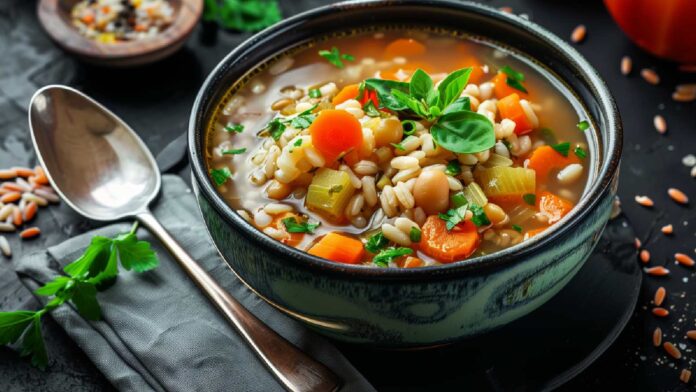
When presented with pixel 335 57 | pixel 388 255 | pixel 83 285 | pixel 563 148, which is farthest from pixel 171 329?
pixel 563 148

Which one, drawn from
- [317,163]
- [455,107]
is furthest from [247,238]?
[455,107]


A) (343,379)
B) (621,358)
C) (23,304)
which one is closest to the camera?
(343,379)

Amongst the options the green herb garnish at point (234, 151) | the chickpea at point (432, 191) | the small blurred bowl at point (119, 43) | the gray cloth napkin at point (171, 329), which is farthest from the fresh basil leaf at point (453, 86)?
the small blurred bowl at point (119, 43)

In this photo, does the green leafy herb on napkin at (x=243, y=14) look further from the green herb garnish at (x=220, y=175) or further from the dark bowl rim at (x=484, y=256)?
the green herb garnish at (x=220, y=175)

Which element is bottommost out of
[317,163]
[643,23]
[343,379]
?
[343,379]

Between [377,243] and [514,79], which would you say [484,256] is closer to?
[377,243]

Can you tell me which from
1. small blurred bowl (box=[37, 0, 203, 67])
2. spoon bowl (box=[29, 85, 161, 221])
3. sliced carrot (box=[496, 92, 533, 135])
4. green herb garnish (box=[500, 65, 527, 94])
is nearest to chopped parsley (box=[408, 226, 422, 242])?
sliced carrot (box=[496, 92, 533, 135])

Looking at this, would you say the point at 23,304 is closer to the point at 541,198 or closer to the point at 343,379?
the point at 343,379
